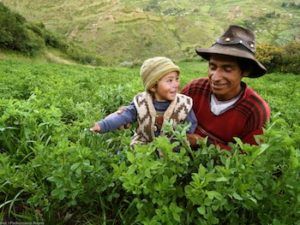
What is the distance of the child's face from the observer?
3.93 m

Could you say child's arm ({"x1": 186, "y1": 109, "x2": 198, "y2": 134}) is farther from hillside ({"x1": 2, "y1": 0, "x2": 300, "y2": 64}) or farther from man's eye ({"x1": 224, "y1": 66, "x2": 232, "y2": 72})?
hillside ({"x1": 2, "y1": 0, "x2": 300, "y2": 64})

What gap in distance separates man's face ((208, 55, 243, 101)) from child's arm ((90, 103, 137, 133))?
786 millimetres

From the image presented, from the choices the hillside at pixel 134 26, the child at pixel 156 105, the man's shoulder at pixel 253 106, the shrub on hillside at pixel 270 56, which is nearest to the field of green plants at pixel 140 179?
the child at pixel 156 105

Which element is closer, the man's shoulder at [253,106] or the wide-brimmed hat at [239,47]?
the wide-brimmed hat at [239,47]

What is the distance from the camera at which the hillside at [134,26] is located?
141500 millimetres

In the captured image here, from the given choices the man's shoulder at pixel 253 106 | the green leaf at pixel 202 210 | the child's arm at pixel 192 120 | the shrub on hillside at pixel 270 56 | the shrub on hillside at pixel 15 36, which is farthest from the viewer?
the shrub on hillside at pixel 15 36

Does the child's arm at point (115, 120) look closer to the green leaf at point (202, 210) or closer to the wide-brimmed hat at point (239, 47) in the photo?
the wide-brimmed hat at point (239, 47)

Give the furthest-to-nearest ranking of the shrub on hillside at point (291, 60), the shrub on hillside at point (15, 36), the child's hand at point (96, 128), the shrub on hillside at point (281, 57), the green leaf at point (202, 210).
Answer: the shrub on hillside at point (15, 36)
the shrub on hillside at point (281, 57)
the shrub on hillside at point (291, 60)
the child's hand at point (96, 128)
the green leaf at point (202, 210)

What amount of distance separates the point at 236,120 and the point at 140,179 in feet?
5.66

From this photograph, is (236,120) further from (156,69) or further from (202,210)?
(202,210)

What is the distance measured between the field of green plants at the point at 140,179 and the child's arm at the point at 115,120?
9 centimetres

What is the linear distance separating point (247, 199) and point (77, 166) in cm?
106

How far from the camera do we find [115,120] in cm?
384

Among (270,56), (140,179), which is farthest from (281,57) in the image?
(140,179)
